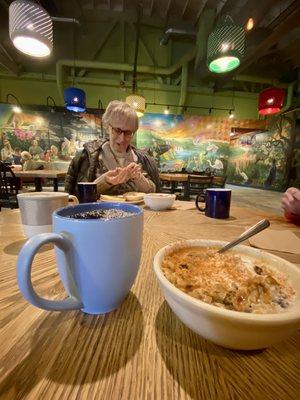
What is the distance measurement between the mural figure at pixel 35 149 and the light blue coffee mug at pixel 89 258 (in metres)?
7.54

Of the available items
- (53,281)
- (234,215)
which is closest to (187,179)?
(234,215)

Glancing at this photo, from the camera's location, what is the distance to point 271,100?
15.1 feet

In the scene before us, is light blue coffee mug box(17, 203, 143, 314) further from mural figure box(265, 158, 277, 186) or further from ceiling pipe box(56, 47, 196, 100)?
mural figure box(265, 158, 277, 186)

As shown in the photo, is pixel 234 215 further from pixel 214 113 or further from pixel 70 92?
pixel 214 113

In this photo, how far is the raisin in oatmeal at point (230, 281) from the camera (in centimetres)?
29

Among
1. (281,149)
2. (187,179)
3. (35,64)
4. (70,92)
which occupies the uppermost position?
(35,64)

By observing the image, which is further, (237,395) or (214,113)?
(214,113)

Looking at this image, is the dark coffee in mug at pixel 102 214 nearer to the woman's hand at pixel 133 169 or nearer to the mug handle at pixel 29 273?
the mug handle at pixel 29 273

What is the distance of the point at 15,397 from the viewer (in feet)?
0.73

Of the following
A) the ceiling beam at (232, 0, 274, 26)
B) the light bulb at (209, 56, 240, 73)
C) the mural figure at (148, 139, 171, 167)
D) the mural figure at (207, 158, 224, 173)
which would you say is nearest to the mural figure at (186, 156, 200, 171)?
the mural figure at (207, 158, 224, 173)

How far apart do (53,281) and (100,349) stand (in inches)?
8.5

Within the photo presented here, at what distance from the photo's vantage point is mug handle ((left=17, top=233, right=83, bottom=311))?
0.26m

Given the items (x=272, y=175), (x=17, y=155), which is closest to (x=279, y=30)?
(x=272, y=175)

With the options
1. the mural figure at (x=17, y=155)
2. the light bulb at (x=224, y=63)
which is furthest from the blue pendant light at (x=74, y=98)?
the light bulb at (x=224, y=63)
